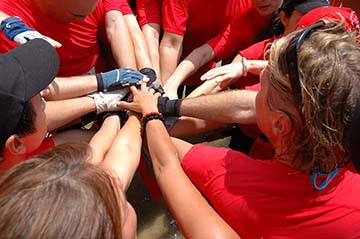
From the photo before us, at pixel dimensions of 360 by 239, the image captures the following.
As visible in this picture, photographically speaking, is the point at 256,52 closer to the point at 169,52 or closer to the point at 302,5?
the point at 302,5

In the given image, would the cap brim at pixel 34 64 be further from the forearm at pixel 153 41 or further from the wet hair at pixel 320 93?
the forearm at pixel 153 41

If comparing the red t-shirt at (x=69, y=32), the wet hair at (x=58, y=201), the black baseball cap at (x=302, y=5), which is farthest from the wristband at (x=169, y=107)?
the wet hair at (x=58, y=201)

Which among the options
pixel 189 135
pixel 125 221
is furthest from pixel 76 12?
pixel 125 221

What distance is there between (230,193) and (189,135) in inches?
34.0

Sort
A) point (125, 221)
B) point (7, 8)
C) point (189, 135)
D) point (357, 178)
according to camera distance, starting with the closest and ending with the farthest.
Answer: point (125, 221), point (357, 178), point (7, 8), point (189, 135)

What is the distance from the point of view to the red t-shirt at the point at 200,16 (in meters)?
2.61

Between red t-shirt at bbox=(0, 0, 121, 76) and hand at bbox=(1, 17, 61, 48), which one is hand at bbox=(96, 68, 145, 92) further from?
hand at bbox=(1, 17, 61, 48)

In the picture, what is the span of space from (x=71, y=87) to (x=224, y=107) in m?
0.77

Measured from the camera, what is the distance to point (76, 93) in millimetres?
2111

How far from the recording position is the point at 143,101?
211cm

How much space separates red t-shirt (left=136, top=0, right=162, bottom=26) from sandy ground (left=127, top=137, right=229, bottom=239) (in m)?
1.11

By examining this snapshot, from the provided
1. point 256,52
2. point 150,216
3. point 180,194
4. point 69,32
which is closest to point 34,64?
point 180,194

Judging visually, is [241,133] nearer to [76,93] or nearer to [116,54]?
[116,54]

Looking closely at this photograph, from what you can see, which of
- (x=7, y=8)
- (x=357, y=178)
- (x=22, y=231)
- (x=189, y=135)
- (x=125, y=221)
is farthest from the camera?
(x=189, y=135)
